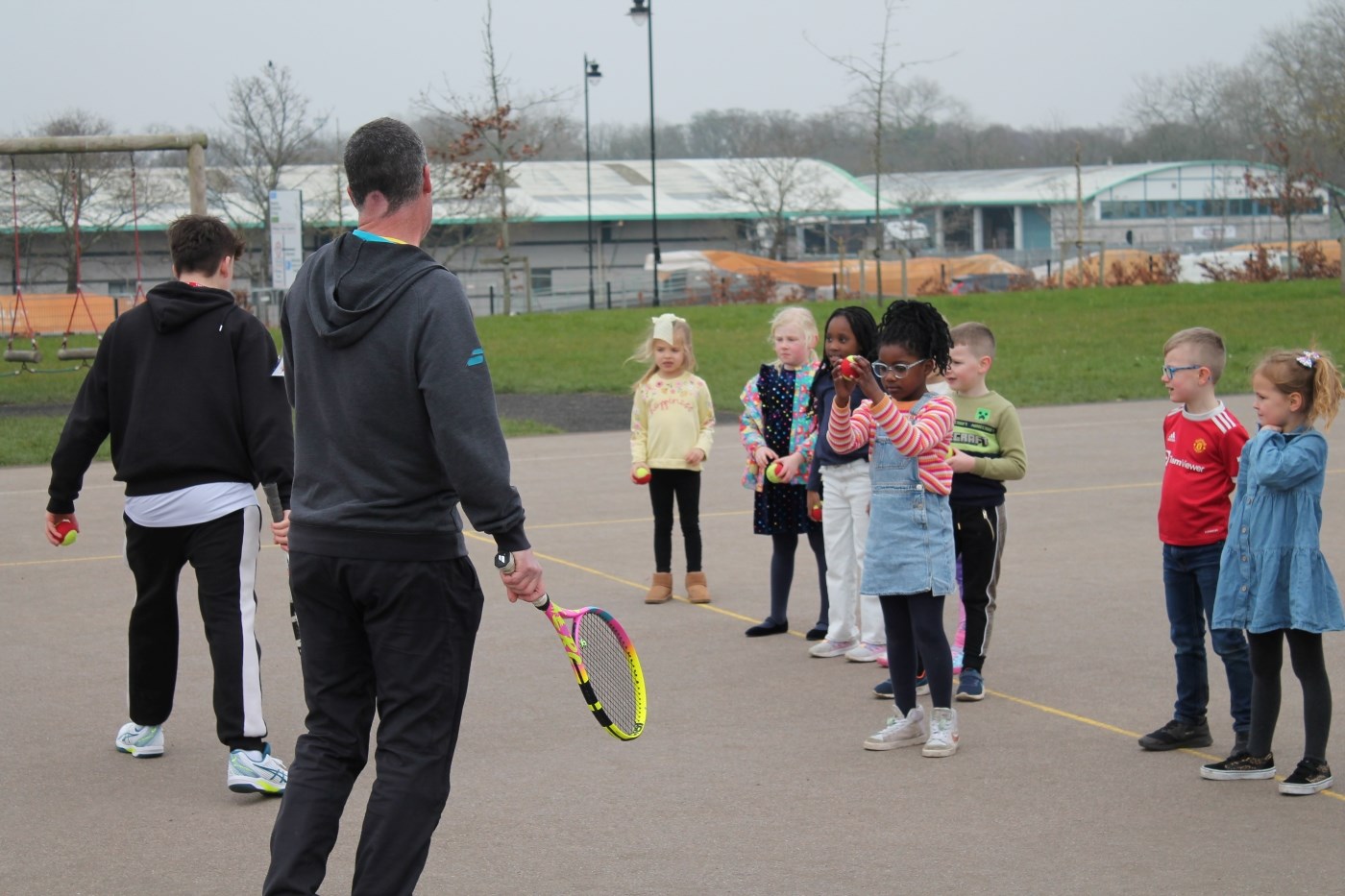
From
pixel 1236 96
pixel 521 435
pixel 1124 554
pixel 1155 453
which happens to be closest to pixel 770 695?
pixel 1124 554

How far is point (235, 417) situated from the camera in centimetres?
548

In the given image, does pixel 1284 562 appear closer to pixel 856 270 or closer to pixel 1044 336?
pixel 1044 336

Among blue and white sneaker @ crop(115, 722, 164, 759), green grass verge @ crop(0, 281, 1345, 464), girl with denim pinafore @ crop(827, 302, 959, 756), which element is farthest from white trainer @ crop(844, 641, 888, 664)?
green grass verge @ crop(0, 281, 1345, 464)

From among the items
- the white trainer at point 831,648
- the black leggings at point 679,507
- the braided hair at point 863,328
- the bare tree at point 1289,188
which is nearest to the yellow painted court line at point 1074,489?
the black leggings at point 679,507

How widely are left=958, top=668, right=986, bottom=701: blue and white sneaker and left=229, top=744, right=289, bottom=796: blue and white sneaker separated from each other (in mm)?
2913

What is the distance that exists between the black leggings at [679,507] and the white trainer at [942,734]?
10.2 ft

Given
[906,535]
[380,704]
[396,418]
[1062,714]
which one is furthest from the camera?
[1062,714]

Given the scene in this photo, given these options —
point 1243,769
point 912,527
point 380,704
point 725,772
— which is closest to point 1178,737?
point 1243,769

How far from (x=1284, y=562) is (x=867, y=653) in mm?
2509

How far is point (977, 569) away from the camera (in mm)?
6594

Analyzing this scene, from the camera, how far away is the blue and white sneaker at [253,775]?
17.7 feet

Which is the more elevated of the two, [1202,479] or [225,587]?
[1202,479]

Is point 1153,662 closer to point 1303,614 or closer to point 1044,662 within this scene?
point 1044,662

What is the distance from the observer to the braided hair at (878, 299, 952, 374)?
5.88 m
